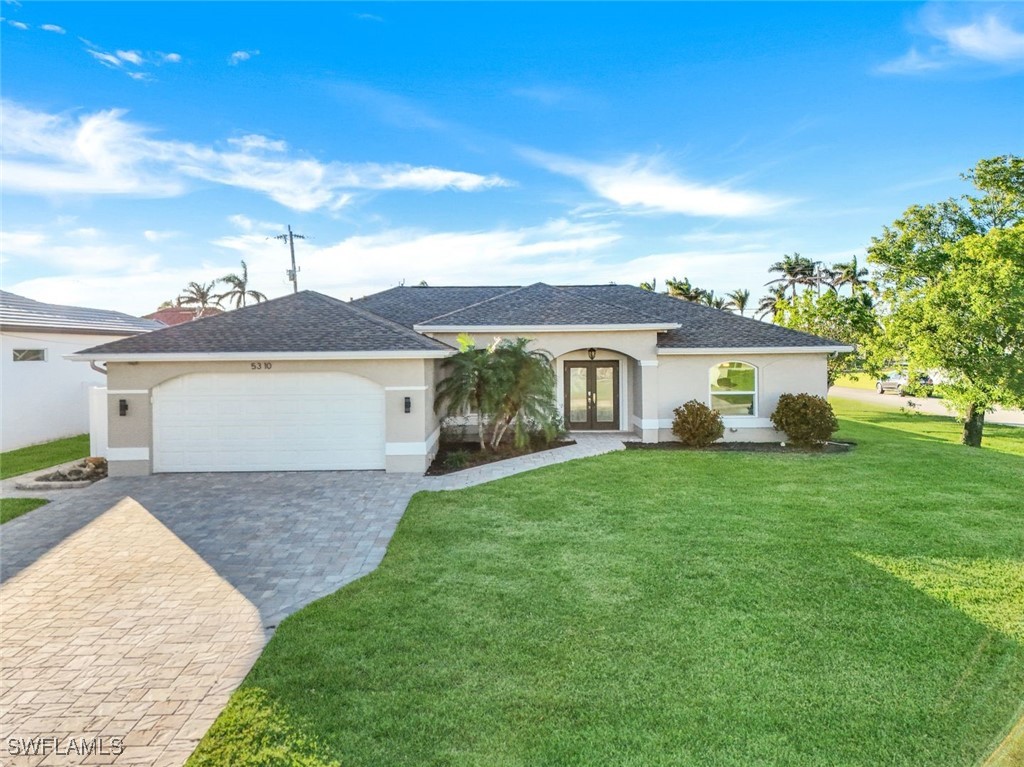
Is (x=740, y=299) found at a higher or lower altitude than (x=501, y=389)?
higher

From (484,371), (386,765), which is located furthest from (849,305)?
(386,765)

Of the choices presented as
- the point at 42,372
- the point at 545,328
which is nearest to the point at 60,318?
the point at 42,372

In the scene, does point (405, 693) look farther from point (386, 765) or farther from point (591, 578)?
point (591, 578)

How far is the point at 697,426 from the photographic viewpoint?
14203mm

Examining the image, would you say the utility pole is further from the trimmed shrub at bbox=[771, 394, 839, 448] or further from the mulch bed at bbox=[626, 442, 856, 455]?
the trimmed shrub at bbox=[771, 394, 839, 448]

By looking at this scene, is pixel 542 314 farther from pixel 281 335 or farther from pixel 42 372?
pixel 42 372

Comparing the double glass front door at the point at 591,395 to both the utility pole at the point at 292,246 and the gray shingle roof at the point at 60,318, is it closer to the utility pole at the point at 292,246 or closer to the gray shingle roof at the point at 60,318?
the gray shingle roof at the point at 60,318

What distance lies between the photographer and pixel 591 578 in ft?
19.6

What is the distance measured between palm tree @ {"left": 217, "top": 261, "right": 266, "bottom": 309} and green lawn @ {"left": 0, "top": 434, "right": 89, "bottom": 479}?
3430cm

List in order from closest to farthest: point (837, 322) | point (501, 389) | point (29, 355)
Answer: point (501, 389), point (29, 355), point (837, 322)

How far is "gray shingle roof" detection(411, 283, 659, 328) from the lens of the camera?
14.9m

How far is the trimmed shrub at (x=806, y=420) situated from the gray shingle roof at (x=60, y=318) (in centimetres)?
2241

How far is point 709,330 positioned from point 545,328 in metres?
5.34

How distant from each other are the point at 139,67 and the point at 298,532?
1177 cm
